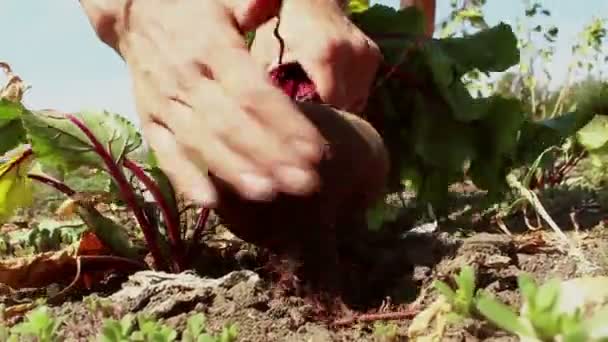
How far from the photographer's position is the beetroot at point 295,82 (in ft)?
5.43

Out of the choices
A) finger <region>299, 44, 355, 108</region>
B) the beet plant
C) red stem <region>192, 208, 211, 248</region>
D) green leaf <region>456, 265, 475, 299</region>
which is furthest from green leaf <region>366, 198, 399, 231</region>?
green leaf <region>456, 265, 475, 299</region>

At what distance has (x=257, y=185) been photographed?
1.38m

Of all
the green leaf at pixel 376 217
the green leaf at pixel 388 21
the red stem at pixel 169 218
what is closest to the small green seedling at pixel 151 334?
the red stem at pixel 169 218

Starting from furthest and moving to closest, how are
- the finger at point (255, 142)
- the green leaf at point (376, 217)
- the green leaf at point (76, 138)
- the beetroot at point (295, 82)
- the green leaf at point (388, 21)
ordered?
1. the green leaf at point (388, 21)
2. the green leaf at point (376, 217)
3. the green leaf at point (76, 138)
4. the beetroot at point (295, 82)
5. the finger at point (255, 142)

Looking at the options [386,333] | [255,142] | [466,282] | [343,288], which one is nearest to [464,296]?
[466,282]

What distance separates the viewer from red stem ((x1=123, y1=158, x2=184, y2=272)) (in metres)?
1.96

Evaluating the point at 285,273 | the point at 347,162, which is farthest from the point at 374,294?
the point at 347,162

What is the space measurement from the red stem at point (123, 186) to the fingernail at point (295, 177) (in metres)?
0.65

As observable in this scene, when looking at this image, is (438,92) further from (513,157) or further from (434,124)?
(513,157)

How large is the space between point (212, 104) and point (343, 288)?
44cm

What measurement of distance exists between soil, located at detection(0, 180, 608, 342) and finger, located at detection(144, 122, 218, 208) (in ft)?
0.62

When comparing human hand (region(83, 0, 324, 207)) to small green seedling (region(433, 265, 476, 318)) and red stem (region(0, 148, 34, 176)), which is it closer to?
small green seedling (region(433, 265, 476, 318))

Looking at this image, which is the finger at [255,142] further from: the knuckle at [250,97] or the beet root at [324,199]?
the beet root at [324,199]

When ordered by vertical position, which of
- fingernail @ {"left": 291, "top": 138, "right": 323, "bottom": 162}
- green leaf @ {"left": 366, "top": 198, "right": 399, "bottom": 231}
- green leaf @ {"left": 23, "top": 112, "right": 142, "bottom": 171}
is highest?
fingernail @ {"left": 291, "top": 138, "right": 323, "bottom": 162}
